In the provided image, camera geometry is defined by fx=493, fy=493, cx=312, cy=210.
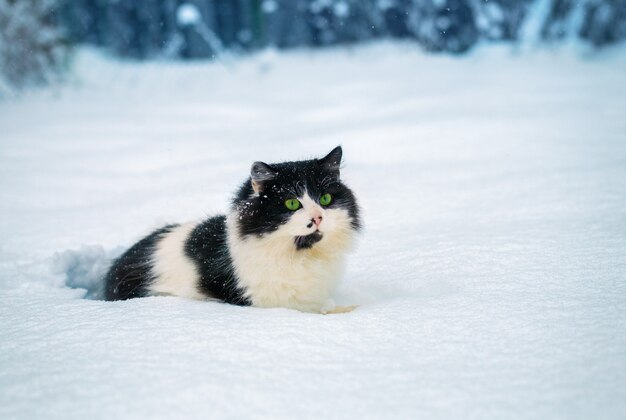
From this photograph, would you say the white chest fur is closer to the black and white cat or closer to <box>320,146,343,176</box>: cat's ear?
the black and white cat

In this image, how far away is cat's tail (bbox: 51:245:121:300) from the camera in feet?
8.86

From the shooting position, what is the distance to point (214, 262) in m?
2.14

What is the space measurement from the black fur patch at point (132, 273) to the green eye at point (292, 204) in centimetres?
77

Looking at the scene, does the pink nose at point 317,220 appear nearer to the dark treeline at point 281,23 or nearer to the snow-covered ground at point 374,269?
the snow-covered ground at point 374,269

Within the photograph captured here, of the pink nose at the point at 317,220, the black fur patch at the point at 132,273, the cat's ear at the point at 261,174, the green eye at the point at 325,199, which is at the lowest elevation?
the black fur patch at the point at 132,273

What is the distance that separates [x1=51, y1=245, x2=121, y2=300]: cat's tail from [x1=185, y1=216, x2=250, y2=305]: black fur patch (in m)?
0.69

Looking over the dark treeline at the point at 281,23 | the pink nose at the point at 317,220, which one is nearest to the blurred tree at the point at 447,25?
the dark treeline at the point at 281,23

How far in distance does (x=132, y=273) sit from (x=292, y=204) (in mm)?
901

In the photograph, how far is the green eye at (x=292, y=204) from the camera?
2.01 metres

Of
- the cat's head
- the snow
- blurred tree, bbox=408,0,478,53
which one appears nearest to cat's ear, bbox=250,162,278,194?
the cat's head

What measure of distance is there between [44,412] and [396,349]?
0.93 m

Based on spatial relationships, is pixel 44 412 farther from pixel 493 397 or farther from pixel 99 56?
pixel 99 56

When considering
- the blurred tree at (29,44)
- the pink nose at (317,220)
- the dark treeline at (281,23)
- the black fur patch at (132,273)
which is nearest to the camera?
the pink nose at (317,220)

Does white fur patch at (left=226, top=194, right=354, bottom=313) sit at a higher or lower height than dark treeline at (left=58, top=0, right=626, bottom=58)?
lower
